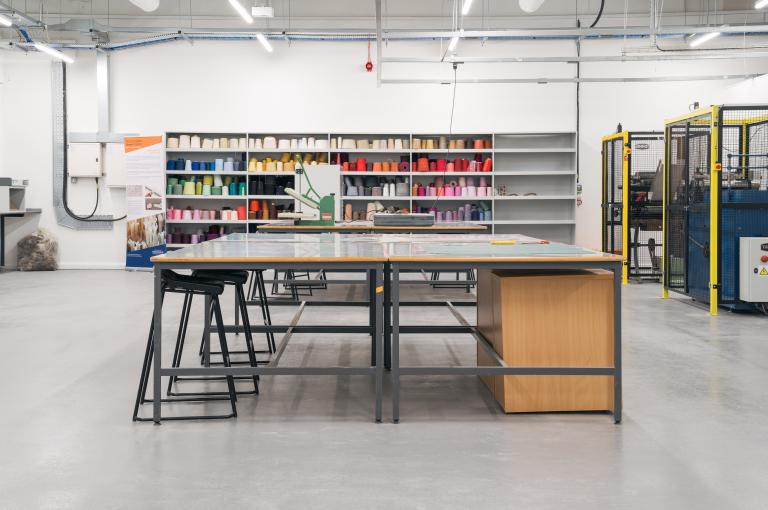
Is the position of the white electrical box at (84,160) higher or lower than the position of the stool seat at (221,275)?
higher

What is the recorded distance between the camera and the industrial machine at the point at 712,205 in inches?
283

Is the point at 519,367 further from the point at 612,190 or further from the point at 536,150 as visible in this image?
the point at 536,150

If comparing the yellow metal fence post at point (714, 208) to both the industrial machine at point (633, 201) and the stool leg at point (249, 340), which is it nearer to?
the industrial machine at point (633, 201)

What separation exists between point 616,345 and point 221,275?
2186mm

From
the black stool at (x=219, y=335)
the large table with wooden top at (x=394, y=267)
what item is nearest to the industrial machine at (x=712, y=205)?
the large table with wooden top at (x=394, y=267)

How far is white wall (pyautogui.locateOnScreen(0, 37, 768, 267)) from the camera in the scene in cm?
1220

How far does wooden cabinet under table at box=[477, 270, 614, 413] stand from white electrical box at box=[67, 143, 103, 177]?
9916mm

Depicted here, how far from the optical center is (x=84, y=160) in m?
12.1

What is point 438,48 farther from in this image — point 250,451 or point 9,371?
→ point 250,451

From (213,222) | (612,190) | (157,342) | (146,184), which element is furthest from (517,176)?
(157,342)

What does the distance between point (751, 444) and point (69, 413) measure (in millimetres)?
3254

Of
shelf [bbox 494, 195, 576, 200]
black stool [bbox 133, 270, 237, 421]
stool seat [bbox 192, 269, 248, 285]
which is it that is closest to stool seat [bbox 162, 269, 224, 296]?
black stool [bbox 133, 270, 237, 421]

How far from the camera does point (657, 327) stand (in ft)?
21.5

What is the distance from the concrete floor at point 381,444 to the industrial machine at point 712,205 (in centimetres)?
212
